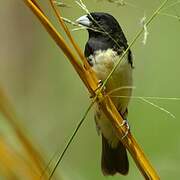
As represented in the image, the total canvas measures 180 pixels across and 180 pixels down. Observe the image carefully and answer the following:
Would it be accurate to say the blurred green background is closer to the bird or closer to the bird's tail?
the bird's tail

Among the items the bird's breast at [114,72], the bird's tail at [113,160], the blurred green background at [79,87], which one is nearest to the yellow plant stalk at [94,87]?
the bird's breast at [114,72]

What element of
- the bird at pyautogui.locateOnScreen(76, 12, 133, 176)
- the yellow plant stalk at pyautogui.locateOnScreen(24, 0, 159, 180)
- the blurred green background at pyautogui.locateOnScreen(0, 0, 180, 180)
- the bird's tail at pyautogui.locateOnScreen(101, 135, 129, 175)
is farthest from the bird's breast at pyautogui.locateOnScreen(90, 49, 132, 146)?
the yellow plant stalk at pyautogui.locateOnScreen(24, 0, 159, 180)

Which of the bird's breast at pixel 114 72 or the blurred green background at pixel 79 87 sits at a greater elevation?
the blurred green background at pixel 79 87

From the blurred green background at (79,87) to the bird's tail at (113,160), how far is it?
120mm

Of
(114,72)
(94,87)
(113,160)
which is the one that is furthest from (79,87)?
(94,87)

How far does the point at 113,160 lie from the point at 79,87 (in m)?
1.76

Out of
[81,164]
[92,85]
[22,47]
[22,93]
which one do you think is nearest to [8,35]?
[22,47]

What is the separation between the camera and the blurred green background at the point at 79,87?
4.75m

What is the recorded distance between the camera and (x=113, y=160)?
174 inches

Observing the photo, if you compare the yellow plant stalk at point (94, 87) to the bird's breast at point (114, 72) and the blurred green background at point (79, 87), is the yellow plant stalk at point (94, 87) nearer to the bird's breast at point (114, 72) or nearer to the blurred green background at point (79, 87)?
the bird's breast at point (114, 72)

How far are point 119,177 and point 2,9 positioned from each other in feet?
11.5

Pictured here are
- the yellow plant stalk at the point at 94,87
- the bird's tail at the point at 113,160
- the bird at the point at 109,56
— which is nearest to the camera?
the yellow plant stalk at the point at 94,87

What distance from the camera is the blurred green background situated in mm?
4746

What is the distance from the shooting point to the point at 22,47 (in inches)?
295
